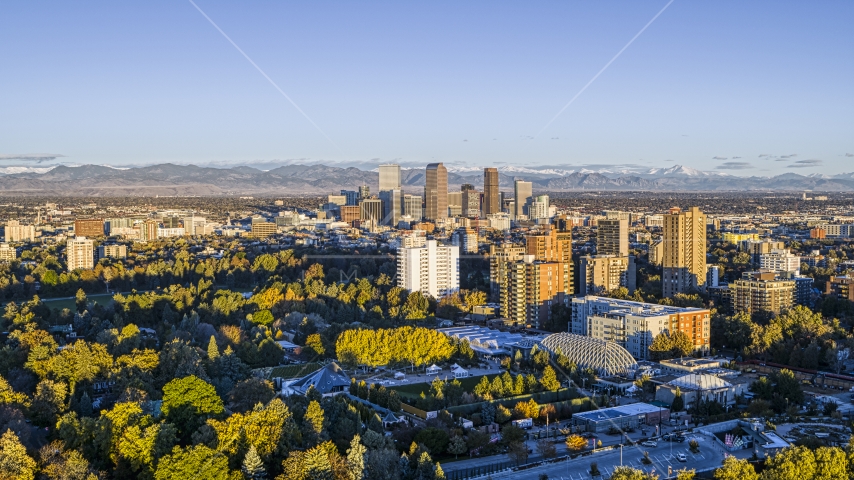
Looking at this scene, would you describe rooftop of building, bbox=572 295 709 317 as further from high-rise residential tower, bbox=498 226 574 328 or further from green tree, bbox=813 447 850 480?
green tree, bbox=813 447 850 480

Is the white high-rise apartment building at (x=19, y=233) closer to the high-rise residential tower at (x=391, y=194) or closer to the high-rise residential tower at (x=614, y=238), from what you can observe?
the high-rise residential tower at (x=391, y=194)

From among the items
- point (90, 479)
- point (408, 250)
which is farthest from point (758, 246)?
Answer: point (90, 479)

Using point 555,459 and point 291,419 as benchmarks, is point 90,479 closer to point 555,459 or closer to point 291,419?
point 291,419

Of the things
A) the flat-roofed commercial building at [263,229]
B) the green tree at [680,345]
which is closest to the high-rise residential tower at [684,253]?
the green tree at [680,345]

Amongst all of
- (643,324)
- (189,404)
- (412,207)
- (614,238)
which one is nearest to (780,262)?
(614,238)

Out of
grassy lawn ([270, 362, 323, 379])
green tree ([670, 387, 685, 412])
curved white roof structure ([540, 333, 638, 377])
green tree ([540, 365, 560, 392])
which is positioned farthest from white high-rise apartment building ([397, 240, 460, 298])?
green tree ([670, 387, 685, 412])

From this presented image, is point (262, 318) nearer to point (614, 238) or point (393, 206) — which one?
point (614, 238)
